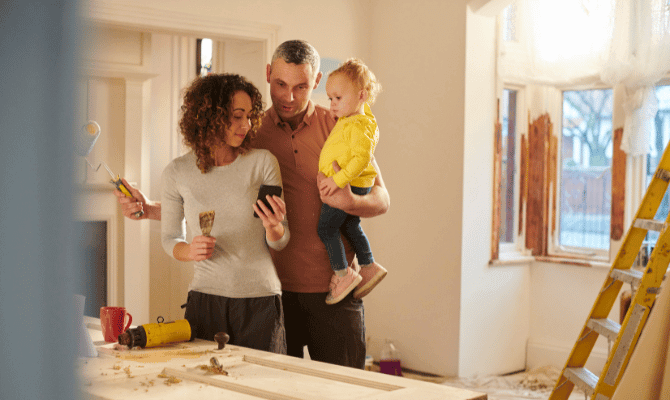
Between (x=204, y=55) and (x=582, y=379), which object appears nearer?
(x=582, y=379)

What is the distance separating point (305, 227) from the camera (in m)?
2.24

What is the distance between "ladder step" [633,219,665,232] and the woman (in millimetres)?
1553

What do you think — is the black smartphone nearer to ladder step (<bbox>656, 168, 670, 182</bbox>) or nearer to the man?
the man

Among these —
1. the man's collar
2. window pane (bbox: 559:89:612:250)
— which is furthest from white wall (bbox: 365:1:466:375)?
the man's collar

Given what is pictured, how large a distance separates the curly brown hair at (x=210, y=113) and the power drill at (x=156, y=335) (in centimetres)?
48

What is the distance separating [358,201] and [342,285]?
11.5 inches

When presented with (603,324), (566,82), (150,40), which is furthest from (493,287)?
(150,40)

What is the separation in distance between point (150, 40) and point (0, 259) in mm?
4721

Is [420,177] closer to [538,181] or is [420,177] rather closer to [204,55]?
[538,181]

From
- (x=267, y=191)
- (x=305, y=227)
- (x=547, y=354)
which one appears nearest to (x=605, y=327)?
(x=305, y=227)

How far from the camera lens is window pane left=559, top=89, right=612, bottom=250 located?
456 centimetres

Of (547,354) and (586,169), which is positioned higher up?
(586,169)

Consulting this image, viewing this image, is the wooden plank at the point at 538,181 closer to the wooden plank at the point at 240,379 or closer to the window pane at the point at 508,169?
the window pane at the point at 508,169

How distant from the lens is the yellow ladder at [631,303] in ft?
7.80
